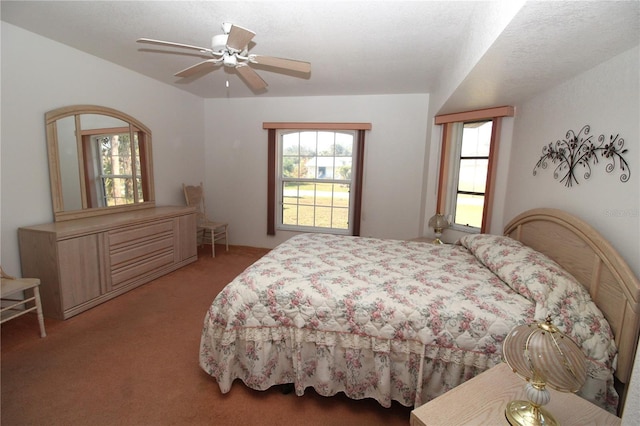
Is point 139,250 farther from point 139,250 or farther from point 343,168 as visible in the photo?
point 343,168

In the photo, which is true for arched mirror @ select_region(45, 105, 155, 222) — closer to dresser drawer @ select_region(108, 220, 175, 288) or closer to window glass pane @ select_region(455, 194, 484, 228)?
dresser drawer @ select_region(108, 220, 175, 288)

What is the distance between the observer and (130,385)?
1690mm

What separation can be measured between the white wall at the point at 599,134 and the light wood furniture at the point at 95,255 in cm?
364

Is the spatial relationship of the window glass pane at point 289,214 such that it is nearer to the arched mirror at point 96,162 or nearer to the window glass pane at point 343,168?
the window glass pane at point 343,168

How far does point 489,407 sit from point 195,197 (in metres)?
4.20

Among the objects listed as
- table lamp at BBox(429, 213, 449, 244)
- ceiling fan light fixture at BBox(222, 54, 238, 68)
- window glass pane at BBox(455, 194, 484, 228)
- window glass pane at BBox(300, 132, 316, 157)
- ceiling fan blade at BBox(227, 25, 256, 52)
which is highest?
ceiling fan blade at BBox(227, 25, 256, 52)

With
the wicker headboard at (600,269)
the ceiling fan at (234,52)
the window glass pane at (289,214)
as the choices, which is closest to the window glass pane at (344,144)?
the window glass pane at (289,214)

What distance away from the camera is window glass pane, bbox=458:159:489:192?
321cm

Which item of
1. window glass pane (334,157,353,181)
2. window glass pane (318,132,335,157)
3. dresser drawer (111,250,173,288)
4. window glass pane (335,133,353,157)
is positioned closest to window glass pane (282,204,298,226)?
window glass pane (334,157,353,181)

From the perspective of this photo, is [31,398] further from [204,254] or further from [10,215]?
[204,254]

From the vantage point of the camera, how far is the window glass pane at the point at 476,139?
10.3 ft

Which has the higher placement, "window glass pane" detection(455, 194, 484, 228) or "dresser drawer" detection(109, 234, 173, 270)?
"window glass pane" detection(455, 194, 484, 228)

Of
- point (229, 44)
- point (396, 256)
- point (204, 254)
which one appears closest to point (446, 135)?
point (396, 256)

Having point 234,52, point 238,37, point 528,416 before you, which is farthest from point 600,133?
point 234,52
